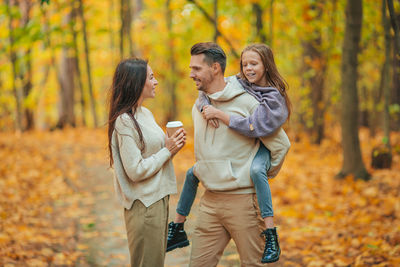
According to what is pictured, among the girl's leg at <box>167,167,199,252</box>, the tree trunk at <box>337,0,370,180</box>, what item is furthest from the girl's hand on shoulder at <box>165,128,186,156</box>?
the tree trunk at <box>337,0,370,180</box>

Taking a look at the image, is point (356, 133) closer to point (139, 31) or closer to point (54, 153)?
point (54, 153)

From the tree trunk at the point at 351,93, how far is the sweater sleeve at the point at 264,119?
5572mm

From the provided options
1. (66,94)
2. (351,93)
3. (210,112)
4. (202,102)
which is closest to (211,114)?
(210,112)

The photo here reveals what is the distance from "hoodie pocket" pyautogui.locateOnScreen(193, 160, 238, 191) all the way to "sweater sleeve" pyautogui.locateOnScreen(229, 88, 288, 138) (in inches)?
10.9

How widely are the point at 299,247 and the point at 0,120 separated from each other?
62.8 feet

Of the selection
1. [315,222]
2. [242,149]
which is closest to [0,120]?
[315,222]

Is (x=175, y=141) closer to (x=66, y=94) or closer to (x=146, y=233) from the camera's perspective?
(x=146, y=233)

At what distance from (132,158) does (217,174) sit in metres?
0.61

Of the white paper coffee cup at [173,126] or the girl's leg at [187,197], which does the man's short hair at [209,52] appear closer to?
the white paper coffee cup at [173,126]

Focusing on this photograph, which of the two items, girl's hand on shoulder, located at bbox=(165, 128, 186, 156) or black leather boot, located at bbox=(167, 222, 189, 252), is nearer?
girl's hand on shoulder, located at bbox=(165, 128, 186, 156)

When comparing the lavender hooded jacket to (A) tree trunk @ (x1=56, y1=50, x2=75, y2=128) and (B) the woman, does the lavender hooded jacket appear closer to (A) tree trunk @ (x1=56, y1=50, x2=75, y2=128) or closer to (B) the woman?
(B) the woman

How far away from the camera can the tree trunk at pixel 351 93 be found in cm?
756

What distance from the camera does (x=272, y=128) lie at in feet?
9.07

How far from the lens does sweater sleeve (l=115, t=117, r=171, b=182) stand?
2729 mm
